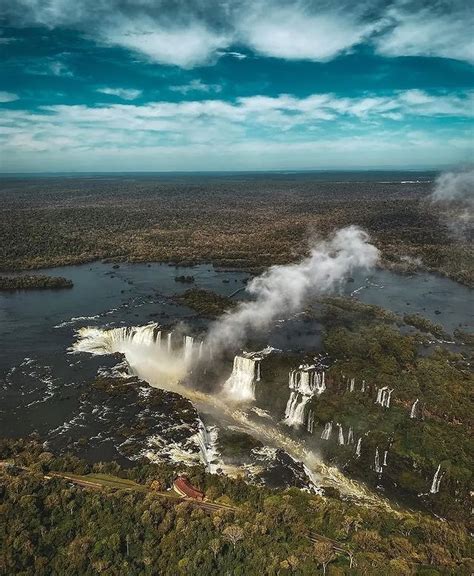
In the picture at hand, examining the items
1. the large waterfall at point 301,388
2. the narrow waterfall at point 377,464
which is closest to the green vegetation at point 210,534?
the narrow waterfall at point 377,464

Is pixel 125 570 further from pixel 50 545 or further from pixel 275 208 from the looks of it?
pixel 275 208

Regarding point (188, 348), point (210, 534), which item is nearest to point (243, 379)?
point (188, 348)

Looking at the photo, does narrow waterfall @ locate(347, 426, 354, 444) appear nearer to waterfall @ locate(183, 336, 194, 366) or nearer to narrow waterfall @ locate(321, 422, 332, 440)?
narrow waterfall @ locate(321, 422, 332, 440)

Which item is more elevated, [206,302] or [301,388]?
[206,302]

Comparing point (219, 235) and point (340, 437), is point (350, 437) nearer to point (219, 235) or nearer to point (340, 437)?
point (340, 437)

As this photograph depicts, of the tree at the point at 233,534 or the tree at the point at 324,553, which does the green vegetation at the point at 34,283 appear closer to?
the tree at the point at 233,534
